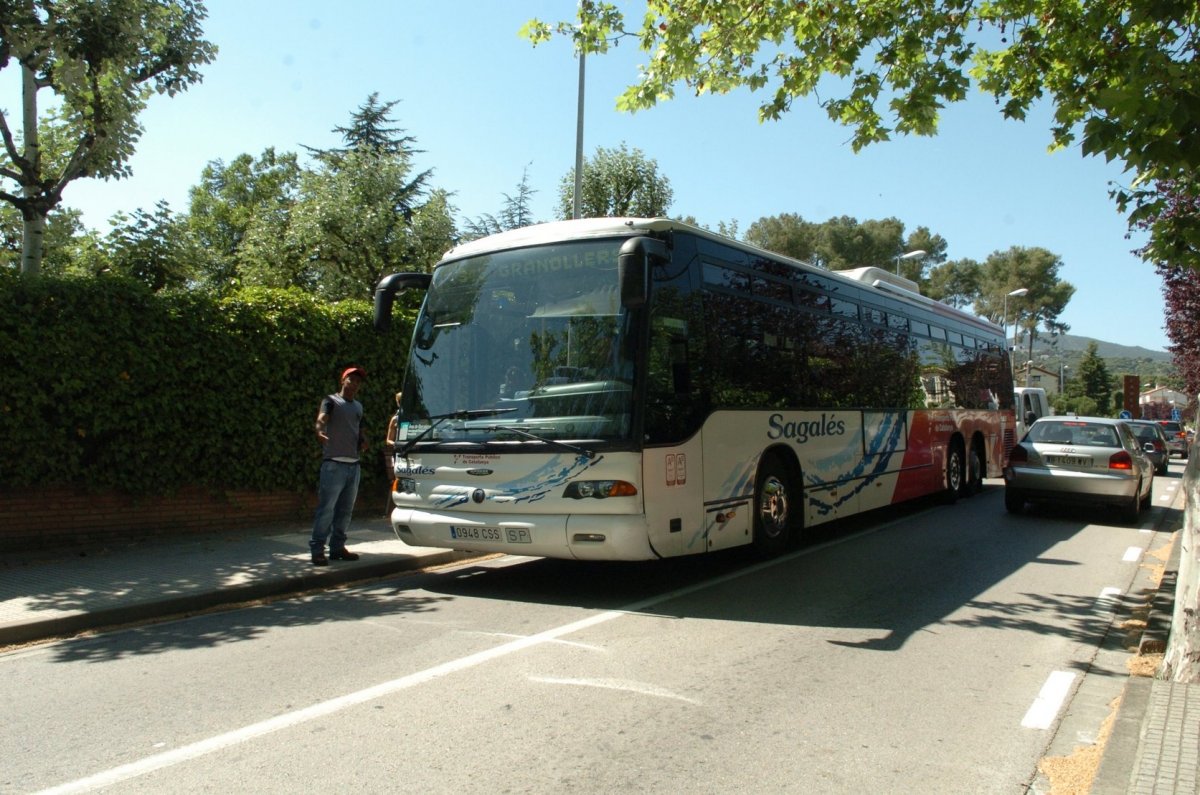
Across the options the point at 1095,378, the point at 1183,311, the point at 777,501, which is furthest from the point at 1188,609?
the point at 1095,378

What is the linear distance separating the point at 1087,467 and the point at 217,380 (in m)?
12.1

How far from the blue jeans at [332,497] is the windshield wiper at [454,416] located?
1.05 m

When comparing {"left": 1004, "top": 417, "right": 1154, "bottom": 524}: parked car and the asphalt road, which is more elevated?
{"left": 1004, "top": 417, "right": 1154, "bottom": 524}: parked car

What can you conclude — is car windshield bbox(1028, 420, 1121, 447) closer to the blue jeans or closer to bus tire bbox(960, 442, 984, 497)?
Answer: bus tire bbox(960, 442, 984, 497)

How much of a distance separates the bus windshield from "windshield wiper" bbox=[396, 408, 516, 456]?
2 centimetres

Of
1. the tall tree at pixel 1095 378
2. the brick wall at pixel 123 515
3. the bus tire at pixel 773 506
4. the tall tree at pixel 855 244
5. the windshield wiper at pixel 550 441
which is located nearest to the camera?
the windshield wiper at pixel 550 441

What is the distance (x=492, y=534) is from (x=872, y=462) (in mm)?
6117

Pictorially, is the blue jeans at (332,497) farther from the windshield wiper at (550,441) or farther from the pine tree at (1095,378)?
the pine tree at (1095,378)

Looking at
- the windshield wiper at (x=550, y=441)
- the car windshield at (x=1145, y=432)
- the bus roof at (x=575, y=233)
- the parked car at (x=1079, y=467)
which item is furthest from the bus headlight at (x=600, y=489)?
the car windshield at (x=1145, y=432)

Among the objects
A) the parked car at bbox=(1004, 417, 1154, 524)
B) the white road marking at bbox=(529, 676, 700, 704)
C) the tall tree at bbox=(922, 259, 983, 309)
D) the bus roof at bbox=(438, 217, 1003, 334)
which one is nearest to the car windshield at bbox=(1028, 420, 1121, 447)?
the parked car at bbox=(1004, 417, 1154, 524)

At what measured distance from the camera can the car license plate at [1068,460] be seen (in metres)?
13.3

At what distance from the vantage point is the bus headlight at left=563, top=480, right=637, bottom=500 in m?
7.04

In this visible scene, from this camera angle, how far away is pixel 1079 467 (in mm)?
13289

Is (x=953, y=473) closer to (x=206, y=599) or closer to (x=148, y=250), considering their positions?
(x=206, y=599)
